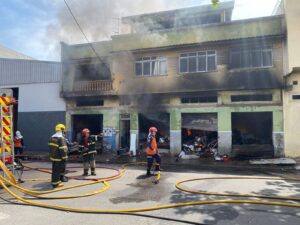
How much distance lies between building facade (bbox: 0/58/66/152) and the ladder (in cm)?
1127

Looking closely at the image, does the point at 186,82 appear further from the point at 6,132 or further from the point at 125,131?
the point at 6,132

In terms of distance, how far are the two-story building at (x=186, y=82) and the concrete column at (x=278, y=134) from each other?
49 mm

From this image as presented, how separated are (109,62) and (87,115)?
4124mm

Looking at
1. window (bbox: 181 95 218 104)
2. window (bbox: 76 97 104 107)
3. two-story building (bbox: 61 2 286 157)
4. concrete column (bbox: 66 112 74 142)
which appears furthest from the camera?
concrete column (bbox: 66 112 74 142)

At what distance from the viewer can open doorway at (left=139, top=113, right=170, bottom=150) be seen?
16.9 m

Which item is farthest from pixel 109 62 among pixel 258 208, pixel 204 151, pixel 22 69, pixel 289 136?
pixel 258 208

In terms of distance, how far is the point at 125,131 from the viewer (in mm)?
17953

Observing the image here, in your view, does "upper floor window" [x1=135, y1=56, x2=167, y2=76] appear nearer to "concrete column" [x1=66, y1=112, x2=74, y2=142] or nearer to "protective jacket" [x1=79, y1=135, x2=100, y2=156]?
"concrete column" [x1=66, y1=112, x2=74, y2=142]

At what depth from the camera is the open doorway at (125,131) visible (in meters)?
17.6

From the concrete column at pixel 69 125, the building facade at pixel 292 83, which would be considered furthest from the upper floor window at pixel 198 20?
Result: the concrete column at pixel 69 125

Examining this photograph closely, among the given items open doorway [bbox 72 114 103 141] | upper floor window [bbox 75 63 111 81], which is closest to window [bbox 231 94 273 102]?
upper floor window [bbox 75 63 111 81]

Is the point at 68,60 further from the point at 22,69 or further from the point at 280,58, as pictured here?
the point at 280,58

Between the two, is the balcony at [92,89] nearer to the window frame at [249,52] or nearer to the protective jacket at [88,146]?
the window frame at [249,52]

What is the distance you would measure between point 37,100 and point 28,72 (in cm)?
236
